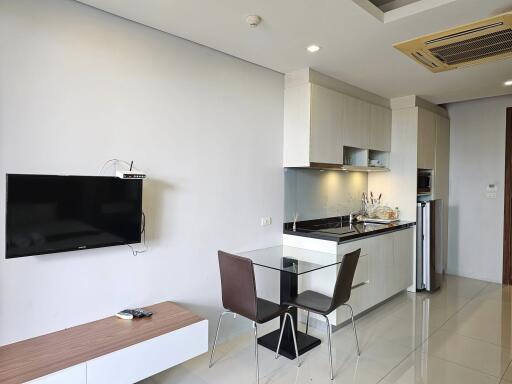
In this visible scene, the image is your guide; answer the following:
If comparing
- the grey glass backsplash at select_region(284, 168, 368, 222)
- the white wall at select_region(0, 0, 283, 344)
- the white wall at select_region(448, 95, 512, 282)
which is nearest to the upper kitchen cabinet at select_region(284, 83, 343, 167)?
the white wall at select_region(0, 0, 283, 344)

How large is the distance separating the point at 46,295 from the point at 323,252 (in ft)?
7.23

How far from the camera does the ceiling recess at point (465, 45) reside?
2.23m

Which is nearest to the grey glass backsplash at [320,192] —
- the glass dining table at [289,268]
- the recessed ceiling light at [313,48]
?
the glass dining table at [289,268]

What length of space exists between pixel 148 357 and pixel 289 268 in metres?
1.14

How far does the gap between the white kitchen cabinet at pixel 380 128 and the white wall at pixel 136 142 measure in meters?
1.40

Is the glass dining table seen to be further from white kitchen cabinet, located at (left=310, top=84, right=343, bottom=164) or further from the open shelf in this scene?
the open shelf

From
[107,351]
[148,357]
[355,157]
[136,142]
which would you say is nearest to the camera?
[107,351]

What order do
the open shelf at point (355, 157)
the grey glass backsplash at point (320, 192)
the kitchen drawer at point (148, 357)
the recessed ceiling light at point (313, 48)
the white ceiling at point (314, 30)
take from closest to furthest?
the kitchen drawer at point (148, 357) → the white ceiling at point (314, 30) → the recessed ceiling light at point (313, 48) → the grey glass backsplash at point (320, 192) → the open shelf at point (355, 157)

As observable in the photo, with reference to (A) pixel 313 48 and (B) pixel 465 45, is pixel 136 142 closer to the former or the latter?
(A) pixel 313 48

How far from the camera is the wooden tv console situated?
66.2 inches

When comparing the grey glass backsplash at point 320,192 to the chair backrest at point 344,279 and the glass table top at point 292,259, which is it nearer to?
the glass table top at point 292,259

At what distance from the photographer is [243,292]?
7.87ft

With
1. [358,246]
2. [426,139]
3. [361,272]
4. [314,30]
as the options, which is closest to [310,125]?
[314,30]

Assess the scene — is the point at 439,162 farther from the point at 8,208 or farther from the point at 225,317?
the point at 8,208
